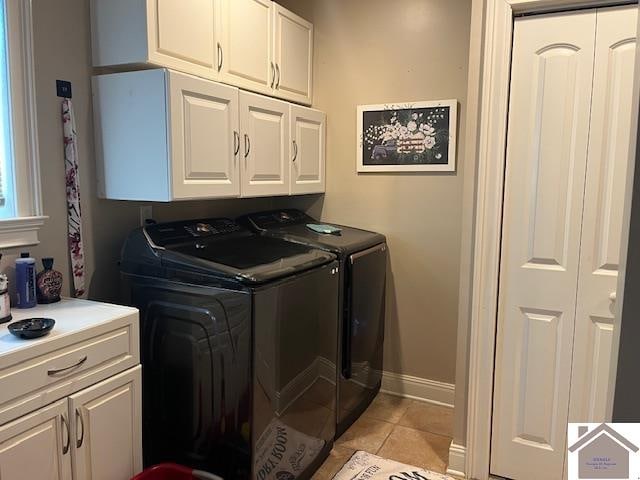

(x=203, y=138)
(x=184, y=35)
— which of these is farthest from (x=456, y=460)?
(x=184, y=35)

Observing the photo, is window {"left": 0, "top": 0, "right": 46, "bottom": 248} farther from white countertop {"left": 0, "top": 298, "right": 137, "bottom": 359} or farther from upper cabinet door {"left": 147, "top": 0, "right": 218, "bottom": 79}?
upper cabinet door {"left": 147, "top": 0, "right": 218, "bottom": 79}

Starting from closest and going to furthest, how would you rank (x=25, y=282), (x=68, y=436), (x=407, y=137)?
(x=68, y=436), (x=25, y=282), (x=407, y=137)

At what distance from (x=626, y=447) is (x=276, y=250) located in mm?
1808

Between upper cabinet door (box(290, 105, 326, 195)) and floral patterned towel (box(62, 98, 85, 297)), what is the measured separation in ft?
3.87

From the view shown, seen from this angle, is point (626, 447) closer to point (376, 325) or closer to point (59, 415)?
point (59, 415)

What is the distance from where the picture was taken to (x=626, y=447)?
0.58 meters

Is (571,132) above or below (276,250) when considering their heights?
above

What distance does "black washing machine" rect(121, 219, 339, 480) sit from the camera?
1.83m

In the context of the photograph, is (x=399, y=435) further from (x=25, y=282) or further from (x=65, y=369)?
(x=25, y=282)

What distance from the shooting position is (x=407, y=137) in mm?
2945

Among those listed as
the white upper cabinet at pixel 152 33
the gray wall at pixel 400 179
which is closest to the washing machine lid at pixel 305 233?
the gray wall at pixel 400 179

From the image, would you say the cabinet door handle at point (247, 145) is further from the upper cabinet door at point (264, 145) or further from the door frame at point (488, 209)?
the door frame at point (488, 209)


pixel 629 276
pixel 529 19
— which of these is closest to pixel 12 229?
pixel 629 276

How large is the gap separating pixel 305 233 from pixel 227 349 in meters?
1.06
